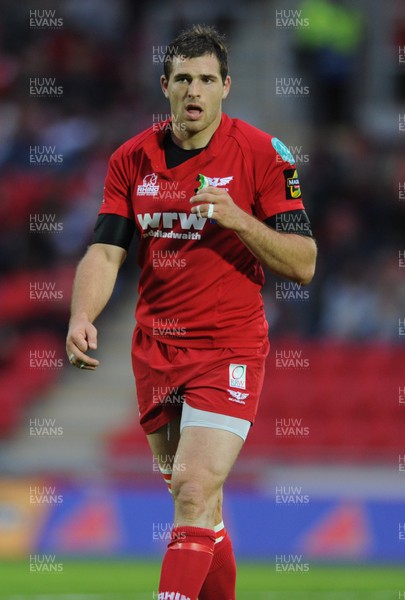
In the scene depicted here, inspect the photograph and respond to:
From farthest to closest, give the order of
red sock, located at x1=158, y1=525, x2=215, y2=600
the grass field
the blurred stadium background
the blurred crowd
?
the blurred crowd, the blurred stadium background, the grass field, red sock, located at x1=158, y1=525, x2=215, y2=600

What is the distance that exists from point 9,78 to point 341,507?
26.5ft

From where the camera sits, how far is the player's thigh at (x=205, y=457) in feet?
17.3

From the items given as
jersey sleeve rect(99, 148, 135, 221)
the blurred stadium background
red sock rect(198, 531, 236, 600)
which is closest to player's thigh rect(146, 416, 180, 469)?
red sock rect(198, 531, 236, 600)

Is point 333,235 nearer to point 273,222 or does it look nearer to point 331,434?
point 331,434

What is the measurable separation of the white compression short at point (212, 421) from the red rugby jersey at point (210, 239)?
35cm

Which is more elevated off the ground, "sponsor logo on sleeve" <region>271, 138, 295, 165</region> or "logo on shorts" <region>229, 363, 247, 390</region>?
"sponsor logo on sleeve" <region>271, 138, 295, 165</region>

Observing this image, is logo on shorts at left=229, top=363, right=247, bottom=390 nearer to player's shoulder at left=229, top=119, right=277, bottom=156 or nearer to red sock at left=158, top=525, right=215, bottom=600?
red sock at left=158, top=525, right=215, bottom=600

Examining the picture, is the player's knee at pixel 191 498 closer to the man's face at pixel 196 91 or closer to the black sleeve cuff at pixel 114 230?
the black sleeve cuff at pixel 114 230

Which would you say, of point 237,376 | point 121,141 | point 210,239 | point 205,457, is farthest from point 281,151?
point 121,141

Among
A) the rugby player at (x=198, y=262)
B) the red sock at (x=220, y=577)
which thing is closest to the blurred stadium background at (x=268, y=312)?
the red sock at (x=220, y=577)

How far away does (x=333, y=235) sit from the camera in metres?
13.6

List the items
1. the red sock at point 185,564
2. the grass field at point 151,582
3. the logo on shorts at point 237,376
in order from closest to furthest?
the red sock at point 185,564 → the logo on shorts at point 237,376 → the grass field at point 151,582

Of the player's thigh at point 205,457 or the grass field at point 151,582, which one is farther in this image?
the grass field at point 151,582

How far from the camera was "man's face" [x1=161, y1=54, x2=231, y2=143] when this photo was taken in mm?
5582
